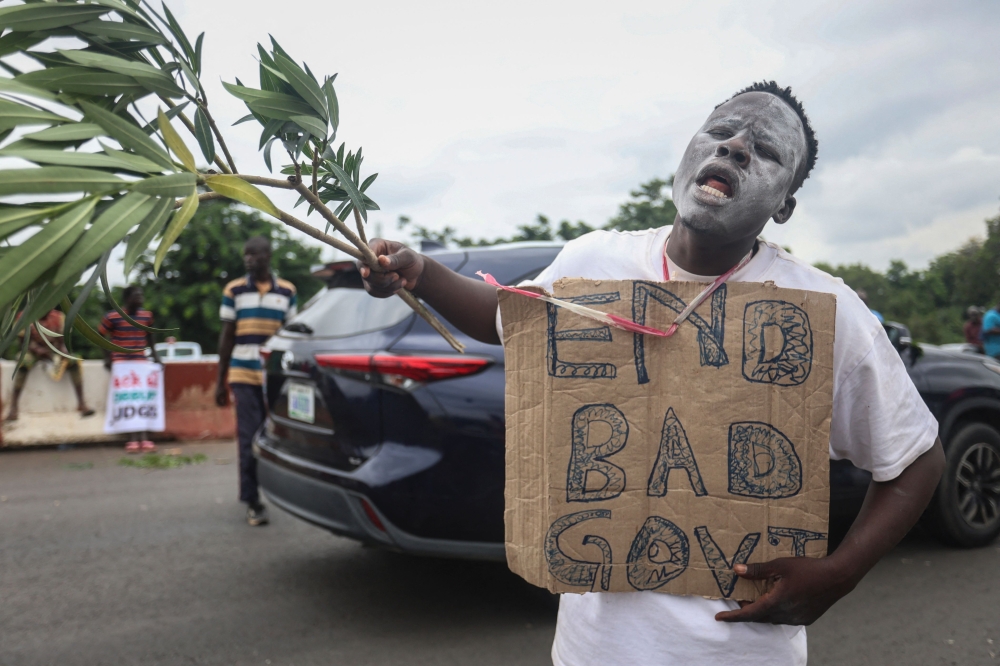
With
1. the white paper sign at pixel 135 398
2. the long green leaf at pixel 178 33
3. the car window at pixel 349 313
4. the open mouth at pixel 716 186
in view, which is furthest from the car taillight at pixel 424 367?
the white paper sign at pixel 135 398

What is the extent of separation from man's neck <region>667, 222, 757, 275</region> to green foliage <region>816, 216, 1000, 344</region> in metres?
34.2

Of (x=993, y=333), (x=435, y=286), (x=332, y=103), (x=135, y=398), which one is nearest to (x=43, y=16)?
(x=332, y=103)

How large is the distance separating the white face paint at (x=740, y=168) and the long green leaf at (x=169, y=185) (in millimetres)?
879

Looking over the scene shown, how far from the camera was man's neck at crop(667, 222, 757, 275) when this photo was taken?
4.92 ft

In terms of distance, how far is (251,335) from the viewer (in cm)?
538

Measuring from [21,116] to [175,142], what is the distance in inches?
6.9

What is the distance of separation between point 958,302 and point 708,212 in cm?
5919

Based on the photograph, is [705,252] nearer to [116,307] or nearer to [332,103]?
[332,103]

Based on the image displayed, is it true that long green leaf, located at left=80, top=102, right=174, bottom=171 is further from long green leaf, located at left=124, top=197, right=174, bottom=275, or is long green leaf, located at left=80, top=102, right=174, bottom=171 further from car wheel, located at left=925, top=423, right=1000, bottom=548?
car wheel, located at left=925, top=423, right=1000, bottom=548

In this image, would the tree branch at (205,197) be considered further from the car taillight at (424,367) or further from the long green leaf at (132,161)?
the car taillight at (424,367)

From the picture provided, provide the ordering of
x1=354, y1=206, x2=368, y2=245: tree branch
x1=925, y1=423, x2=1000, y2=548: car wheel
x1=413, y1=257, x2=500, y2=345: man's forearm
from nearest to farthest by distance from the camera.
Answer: x1=354, y1=206, x2=368, y2=245: tree branch, x1=413, y1=257, x2=500, y2=345: man's forearm, x1=925, y1=423, x2=1000, y2=548: car wheel

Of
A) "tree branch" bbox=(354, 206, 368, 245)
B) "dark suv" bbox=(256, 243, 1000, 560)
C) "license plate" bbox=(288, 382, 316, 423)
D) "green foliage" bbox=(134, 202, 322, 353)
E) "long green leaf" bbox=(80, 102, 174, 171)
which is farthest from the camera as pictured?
"green foliage" bbox=(134, 202, 322, 353)

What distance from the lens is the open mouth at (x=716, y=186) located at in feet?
4.81

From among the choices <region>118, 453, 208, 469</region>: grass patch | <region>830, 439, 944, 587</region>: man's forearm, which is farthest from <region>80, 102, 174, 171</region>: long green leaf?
<region>118, 453, 208, 469</region>: grass patch
